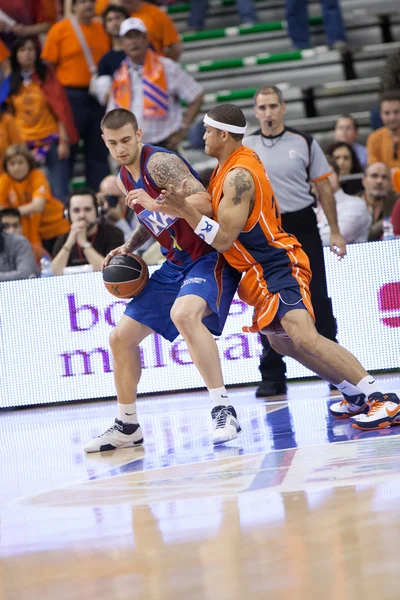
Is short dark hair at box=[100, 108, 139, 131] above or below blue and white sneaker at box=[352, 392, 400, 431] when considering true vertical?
above

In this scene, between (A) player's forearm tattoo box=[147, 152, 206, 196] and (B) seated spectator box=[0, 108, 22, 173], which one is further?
(B) seated spectator box=[0, 108, 22, 173]

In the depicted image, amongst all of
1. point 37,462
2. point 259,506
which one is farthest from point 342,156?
point 259,506

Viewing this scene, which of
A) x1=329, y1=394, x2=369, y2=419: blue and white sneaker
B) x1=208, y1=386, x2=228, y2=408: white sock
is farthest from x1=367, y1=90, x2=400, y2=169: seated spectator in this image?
x1=208, y1=386, x2=228, y2=408: white sock

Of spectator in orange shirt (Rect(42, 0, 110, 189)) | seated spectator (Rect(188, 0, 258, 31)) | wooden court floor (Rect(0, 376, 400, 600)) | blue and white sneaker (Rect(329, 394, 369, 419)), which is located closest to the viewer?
wooden court floor (Rect(0, 376, 400, 600))

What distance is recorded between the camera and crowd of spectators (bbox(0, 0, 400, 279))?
909 cm

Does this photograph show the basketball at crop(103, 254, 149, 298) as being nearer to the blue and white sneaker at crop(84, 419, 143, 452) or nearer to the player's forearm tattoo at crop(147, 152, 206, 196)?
the player's forearm tattoo at crop(147, 152, 206, 196)

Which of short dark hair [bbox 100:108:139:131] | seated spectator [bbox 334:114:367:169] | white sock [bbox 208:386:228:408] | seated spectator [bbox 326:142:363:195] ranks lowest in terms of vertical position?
white sock [bbox 208:386:228:408]

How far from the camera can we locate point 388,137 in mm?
10367

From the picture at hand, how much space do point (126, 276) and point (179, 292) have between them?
35cm

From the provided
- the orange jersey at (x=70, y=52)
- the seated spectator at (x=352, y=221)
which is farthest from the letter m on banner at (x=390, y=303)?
the orange jersey at (x=70, y=52)

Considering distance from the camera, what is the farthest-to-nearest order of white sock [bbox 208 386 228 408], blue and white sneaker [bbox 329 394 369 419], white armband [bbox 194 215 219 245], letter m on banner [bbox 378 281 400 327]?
letter m on banner [bbox 378 281 400 327] < blue and white sneaker [bbox 329 394 369 419] < white sock [bbox 208 386 228 408] < white armband [bbox 194 215 219 245]

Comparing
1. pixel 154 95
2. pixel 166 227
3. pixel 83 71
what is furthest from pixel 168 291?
pixel 83 71

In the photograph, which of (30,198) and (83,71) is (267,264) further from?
(83,71)

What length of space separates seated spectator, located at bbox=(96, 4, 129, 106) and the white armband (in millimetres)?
6133
